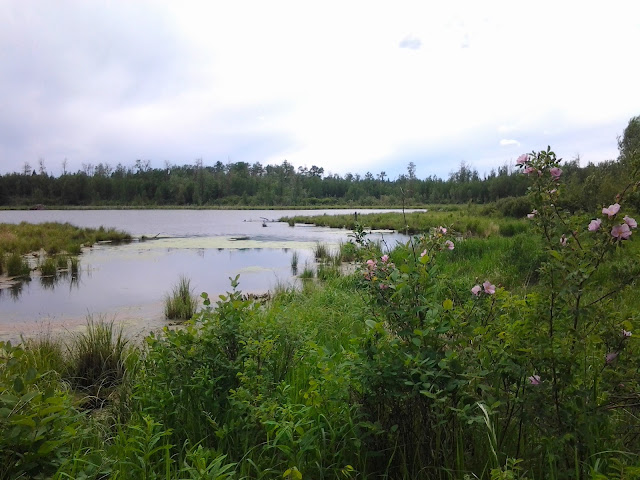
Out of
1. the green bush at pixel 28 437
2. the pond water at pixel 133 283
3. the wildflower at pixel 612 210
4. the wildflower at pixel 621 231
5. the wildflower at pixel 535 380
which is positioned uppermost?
the wildflower at pixel 612 210

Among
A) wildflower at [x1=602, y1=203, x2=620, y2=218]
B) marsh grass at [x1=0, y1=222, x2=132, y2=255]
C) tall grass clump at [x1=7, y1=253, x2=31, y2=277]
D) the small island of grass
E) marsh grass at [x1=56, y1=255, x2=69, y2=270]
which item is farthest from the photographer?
marsh grass at [x1=0, y1=222, x2=132, y2=255]

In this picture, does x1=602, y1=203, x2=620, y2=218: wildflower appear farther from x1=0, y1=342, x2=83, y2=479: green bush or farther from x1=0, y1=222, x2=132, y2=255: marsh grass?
x1=0, y1=222, x2=132, y2=255: marsh grass

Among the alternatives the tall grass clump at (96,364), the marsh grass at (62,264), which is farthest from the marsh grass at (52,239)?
the tall grass clump at (96,364)

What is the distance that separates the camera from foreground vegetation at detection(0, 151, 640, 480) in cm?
175

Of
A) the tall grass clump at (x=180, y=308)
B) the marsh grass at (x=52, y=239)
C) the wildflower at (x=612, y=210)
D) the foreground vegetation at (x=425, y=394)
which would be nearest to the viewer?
the wildflower at (x=612, y=210)

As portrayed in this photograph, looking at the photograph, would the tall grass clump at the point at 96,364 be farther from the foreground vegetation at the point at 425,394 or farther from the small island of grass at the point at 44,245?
the small island of grass at the point at 44,245

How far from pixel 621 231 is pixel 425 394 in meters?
0.98

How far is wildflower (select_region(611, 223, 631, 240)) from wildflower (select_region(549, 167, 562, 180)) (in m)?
0.33

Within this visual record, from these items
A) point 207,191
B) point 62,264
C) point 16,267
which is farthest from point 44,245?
point 207,191

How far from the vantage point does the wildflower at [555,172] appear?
1836 millimetres

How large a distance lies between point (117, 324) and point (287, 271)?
19.9 feet

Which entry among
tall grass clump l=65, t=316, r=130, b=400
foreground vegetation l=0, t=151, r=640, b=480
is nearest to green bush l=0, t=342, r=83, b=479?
Answer: foreground vegetation l=0, t=151, r=640, b=480

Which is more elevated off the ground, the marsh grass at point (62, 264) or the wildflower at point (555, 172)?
the wildflower at point (555, 172)

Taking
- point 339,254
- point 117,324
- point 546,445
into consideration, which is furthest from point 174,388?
point 339,254
